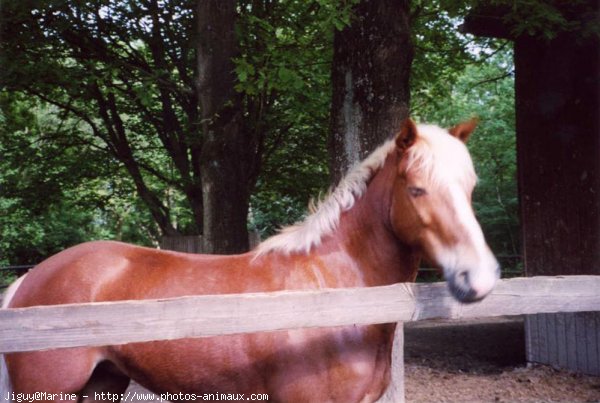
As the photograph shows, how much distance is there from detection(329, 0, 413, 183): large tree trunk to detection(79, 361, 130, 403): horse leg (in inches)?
103

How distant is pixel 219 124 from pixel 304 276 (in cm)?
473

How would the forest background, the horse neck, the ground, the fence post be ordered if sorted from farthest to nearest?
the forest background → the ground → the fence post → the horse neck

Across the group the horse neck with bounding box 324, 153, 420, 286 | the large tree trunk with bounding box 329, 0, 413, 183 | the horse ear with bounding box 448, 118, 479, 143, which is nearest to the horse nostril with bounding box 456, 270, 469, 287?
the horse neck with bounding box 324, 153, 420, 286

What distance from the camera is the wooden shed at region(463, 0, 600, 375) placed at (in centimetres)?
718

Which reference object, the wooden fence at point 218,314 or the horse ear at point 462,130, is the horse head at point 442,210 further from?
the wooden fence at point 218,314

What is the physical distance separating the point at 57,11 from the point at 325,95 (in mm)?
4740

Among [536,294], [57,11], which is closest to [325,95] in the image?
[57,11]

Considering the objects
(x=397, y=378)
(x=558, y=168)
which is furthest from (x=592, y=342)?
(x=397, y=378)

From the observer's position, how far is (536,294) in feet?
11.0

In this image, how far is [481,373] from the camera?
7660mm

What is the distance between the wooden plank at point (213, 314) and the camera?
266 centimetres

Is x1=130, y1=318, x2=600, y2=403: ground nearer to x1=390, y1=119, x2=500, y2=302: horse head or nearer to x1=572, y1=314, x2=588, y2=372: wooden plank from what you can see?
x1=572, y1=314, x2=588, y2=372: wooden plank

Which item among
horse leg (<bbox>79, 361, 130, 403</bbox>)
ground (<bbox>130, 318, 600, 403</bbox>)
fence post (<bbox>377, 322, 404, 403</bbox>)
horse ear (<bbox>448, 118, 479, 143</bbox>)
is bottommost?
ground (<bbox>130, 318, 600, 403</bbox>)

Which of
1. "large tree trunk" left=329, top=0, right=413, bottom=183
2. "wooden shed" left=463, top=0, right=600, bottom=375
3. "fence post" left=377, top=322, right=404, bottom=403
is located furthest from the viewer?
"wooden shed" left=463, top=0, right=600, bottom=375
